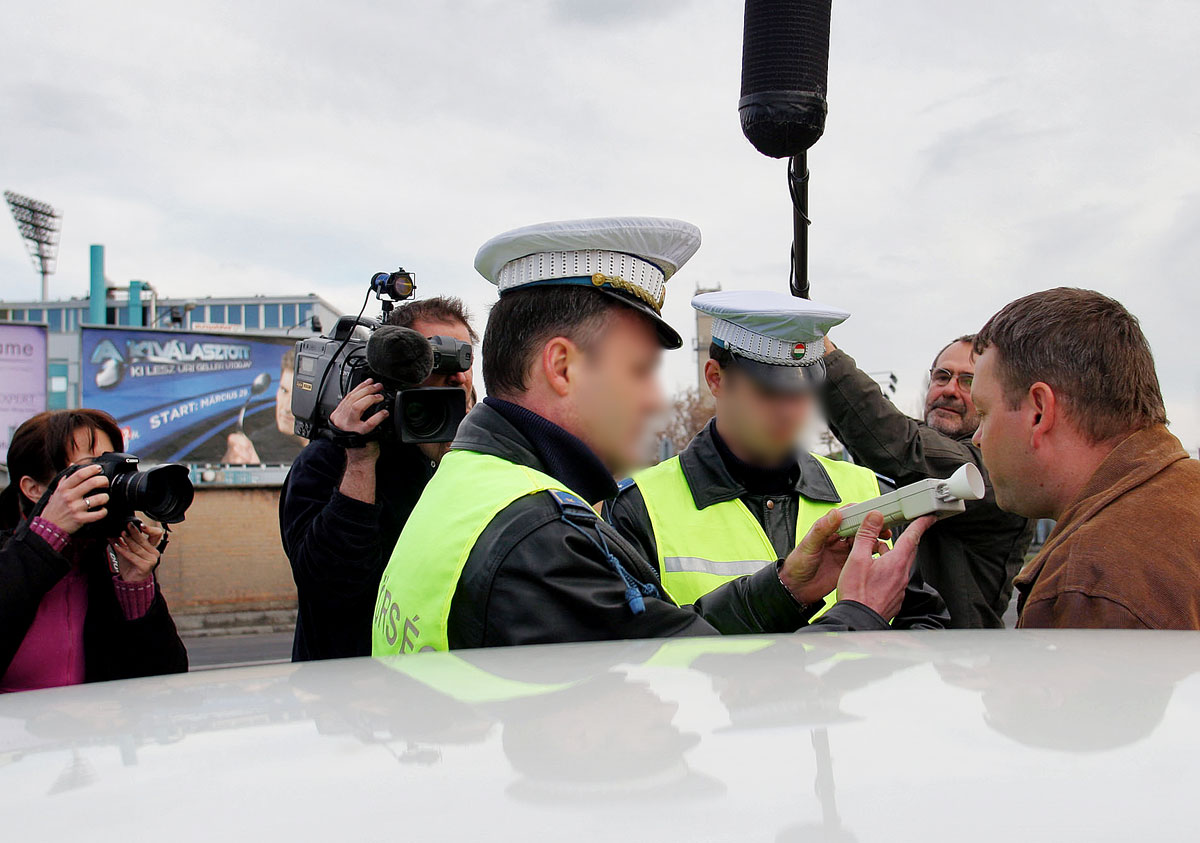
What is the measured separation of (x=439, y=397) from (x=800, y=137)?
1.21 meters

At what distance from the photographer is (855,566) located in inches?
81.8

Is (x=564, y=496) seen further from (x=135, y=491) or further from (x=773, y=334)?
(x=135, y=491)

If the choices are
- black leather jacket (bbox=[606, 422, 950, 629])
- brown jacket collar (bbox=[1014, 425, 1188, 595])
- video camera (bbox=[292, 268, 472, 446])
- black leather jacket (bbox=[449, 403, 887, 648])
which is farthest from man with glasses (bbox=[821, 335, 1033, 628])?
black leather jacket (bbox=[449, 403, 887, 648])

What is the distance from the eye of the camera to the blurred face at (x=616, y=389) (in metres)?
2.00

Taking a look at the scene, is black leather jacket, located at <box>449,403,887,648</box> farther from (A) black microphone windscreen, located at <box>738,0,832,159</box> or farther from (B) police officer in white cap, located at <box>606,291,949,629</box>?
(B) police officer in white cap, located at <box>606,291,949,629</box>

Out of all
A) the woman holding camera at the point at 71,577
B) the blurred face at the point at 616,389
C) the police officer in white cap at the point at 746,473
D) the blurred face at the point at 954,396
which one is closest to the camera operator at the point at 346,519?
the woman holding camera at the point at 71,577

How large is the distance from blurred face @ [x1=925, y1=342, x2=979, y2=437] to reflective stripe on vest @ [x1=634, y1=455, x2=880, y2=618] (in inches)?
28.2

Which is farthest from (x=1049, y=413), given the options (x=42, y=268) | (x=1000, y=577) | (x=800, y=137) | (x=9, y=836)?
(x=42, y=268)

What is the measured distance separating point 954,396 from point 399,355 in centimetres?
203

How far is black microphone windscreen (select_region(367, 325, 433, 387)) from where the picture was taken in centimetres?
275

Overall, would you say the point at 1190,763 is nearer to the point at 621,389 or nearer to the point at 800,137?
the point at 621,389

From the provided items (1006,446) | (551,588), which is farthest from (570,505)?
(1006,446)

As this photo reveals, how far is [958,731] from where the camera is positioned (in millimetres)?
775

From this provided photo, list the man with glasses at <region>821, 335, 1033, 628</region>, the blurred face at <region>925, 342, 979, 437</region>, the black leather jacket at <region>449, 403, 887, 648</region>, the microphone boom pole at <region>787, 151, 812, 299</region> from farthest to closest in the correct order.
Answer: the blurred face at <region>925, 342, 979, 437</region> → the man with glasses at <region>821, 335, 1033, 628</region> → the microphone boom pole at <region>787, 151, 812, 299</region> → the black leather jacket at <region>449, 403, 887, 648</region>
